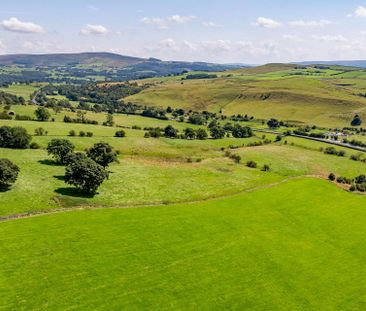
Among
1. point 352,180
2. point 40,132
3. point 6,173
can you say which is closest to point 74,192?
point 6,173

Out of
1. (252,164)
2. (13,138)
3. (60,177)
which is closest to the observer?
(60,177)

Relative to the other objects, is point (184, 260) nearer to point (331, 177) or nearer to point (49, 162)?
point (49, 162)

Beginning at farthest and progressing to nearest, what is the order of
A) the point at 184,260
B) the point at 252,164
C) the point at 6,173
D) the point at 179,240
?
the point at 252,164
the point at 6,173
the point at 179,240
the point at 184,260

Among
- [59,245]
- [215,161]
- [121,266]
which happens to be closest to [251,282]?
[121,266]

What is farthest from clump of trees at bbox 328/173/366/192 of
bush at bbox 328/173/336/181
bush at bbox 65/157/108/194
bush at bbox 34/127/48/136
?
bush at bbox 34/127/48/136

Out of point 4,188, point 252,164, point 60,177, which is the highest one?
point 4,188

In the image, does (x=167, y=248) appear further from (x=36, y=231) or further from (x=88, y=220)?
(x=36, y=231)
